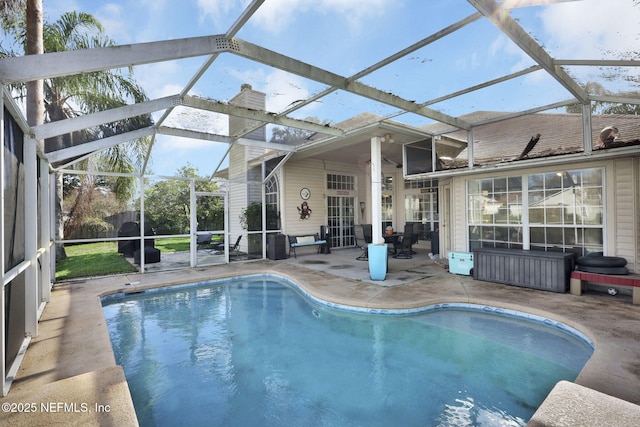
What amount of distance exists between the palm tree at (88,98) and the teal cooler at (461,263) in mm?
7159

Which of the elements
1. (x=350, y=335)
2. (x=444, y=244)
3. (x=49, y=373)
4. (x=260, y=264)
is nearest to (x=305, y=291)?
(x=350, y=335)

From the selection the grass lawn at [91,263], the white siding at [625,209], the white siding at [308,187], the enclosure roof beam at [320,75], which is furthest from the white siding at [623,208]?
the grass lawn at [91,263]

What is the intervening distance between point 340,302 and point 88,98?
7.99m

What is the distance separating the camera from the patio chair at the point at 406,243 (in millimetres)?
8750

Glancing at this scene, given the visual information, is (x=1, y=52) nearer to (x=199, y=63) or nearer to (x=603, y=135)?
(x=199, y=63)

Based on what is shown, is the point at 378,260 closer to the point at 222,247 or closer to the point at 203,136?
the point at 203,136

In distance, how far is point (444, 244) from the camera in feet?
27.6

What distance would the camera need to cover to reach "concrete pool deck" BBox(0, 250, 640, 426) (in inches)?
79.5

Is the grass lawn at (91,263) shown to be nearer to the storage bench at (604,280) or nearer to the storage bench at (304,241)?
the storage bench at (304,241)

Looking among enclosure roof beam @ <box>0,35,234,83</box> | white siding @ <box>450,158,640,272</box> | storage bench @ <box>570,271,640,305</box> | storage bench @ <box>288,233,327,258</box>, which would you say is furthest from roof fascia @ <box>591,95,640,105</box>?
storage bench @ <box>288,233,327,258</box>

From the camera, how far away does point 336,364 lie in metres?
3.49

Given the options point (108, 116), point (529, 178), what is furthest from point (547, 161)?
point (108, 116)

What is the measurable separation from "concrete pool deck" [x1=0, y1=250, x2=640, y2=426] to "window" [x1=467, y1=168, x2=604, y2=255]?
1.12m

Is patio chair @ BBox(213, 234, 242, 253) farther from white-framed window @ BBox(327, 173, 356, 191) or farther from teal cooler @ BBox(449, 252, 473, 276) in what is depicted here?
teal cooler @ BBox(449, 252, 473, 276)
